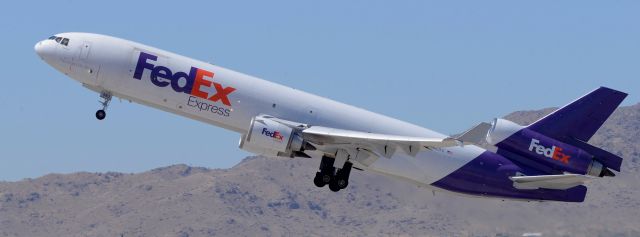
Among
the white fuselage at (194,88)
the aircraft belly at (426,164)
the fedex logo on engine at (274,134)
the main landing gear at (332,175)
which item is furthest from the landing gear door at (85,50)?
the aircraft belly at (426,164)

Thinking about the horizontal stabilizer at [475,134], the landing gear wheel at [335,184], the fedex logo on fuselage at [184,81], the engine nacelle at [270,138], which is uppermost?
the horizontal stabilizer at [475,134]

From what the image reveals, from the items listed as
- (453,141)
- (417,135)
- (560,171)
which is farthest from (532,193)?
(453,141)

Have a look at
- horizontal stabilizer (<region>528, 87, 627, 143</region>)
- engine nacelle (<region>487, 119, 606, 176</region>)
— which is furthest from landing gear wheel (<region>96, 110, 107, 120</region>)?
horizontal stabilizer (<region>528, 87, 627, 143</region>)

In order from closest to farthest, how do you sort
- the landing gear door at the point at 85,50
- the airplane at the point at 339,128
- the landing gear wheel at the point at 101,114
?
the airplane at the point at 339,128
the landing gear door at the point at 85,50
the landing gear wheel at the point at 101,114

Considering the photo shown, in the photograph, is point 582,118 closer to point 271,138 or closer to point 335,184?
point 335,184

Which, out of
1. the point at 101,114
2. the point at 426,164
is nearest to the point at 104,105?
the point at 101,114

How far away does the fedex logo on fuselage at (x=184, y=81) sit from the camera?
64.3 metres

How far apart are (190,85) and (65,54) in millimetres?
7202

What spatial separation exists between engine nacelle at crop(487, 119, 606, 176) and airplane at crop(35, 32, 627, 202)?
56mm

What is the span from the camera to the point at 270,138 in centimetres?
6284

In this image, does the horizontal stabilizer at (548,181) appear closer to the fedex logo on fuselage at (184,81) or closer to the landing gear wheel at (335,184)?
the landing gear wheel at (335,184)

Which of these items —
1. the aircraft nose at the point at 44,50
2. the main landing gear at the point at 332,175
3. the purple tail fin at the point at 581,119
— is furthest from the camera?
the purple tail fin at the point at 581,119

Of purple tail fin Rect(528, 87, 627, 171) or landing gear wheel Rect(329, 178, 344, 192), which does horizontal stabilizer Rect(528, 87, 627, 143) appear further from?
landing gear wheel Rect(329, 178, 344, 192)

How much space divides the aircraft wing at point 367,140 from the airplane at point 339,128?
0.06 meters
